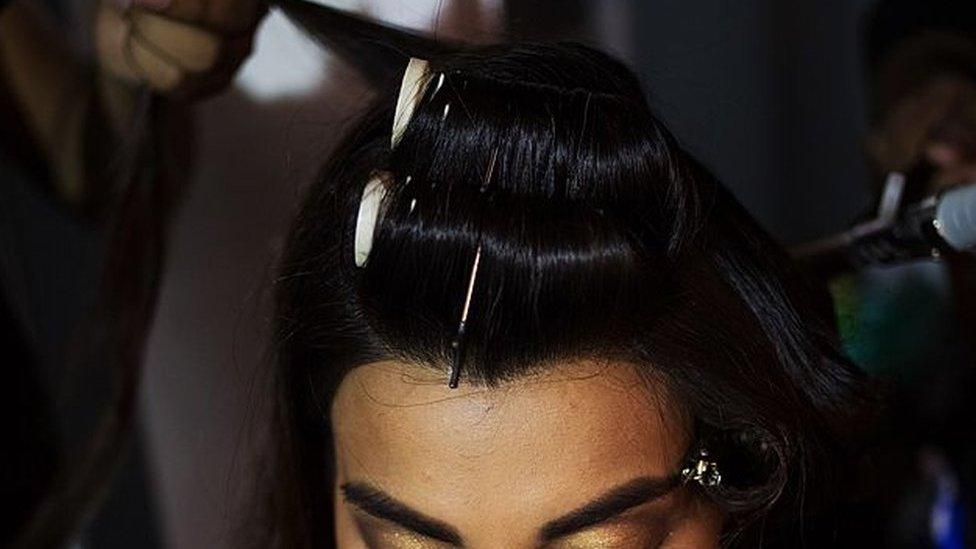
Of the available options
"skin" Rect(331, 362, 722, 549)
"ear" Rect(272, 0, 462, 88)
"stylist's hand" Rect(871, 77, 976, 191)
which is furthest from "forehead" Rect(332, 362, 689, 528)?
"stylist's hand" Rect(871, 77, 976, 191)

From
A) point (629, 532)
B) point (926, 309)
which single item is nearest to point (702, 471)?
point (629, 532)

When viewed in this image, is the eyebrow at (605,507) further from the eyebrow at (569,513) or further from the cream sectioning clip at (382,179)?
the cream sectioning clip at (382,179)

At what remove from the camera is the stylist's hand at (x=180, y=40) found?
31.9 inches

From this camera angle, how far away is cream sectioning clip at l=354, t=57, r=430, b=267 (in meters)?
0.70

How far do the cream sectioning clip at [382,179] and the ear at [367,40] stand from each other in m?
0.06

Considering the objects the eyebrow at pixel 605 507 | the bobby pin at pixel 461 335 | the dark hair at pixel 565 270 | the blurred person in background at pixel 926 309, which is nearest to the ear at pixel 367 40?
the dark hair at pixel 565 270

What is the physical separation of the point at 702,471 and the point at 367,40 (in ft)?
0.99

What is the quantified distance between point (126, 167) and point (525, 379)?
0.40 meters

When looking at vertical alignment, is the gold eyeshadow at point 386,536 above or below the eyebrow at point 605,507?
below

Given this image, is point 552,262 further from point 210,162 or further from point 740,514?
point 210,162

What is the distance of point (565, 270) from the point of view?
0.68 meters

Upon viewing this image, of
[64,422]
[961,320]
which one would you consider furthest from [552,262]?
[961,320]

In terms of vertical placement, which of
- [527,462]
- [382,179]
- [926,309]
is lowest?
[926,309]

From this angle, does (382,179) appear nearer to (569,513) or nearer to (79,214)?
(569,513)
